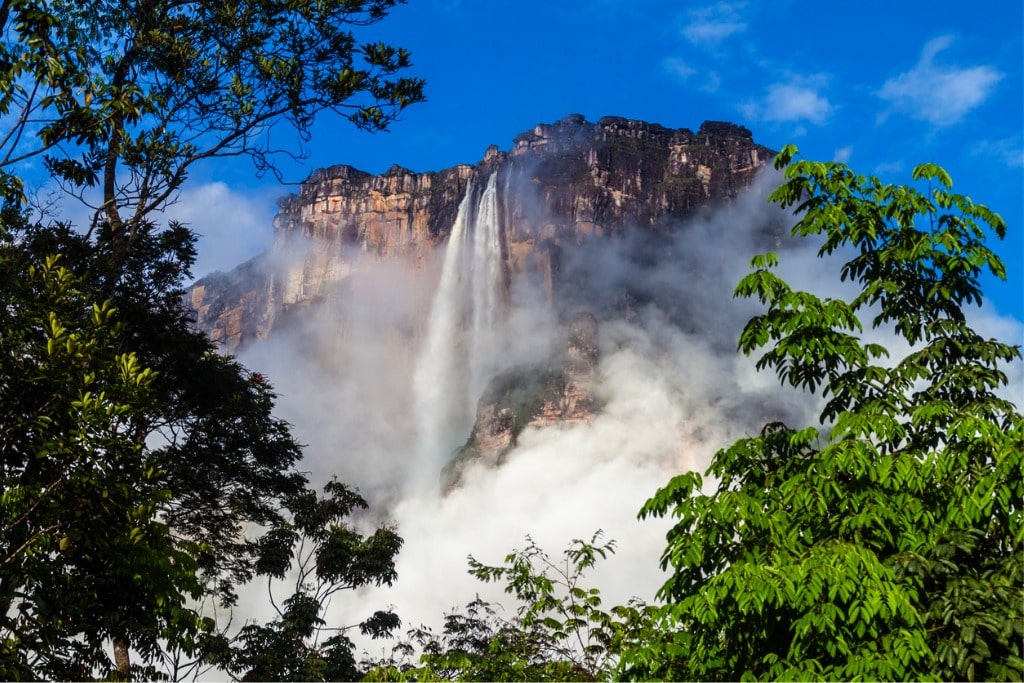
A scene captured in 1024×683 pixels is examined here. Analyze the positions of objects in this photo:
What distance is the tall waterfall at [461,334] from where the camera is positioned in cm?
10912

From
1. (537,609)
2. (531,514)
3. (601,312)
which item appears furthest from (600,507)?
(537,609)

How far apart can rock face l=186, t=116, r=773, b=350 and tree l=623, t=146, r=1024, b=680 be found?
10484 cm

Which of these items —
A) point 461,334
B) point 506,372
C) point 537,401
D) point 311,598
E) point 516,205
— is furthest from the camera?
point 516,205

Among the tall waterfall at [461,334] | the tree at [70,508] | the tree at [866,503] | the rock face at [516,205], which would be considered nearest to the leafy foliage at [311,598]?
the tree at [70,508]

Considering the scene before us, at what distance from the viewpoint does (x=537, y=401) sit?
105m

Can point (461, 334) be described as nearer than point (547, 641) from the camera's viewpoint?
No

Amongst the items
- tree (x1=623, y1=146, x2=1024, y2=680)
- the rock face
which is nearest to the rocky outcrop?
the rock face

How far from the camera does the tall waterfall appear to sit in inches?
4296

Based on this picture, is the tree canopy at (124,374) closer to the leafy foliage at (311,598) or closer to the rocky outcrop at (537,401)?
the leafy foliage at (311,598)

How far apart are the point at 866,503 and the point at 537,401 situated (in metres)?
101

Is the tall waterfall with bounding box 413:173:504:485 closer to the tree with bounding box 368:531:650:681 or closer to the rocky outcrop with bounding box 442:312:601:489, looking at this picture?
the rocky outcrop with bounding box 442:312:601:489

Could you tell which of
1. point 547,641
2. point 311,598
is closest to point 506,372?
point 311,598

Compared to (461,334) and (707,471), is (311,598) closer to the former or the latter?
(707,471)

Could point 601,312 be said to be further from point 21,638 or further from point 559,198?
point 21,638
